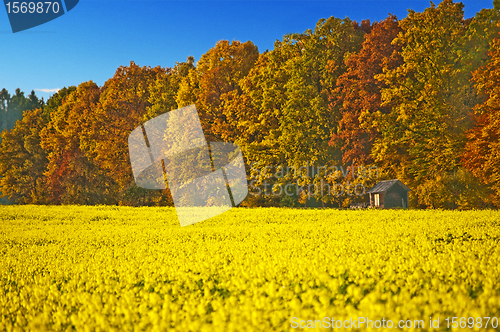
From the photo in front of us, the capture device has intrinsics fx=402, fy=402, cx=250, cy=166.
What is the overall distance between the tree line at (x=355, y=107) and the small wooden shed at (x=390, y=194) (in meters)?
0.58

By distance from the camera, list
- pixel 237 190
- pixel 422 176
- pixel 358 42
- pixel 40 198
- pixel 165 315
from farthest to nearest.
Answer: pixel 40 198, pixel 237 190, pixel 358 42, pixel 422 176, pixel 165 315

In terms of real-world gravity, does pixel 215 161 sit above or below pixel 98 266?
above

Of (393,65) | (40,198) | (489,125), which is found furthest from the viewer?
(40,198)

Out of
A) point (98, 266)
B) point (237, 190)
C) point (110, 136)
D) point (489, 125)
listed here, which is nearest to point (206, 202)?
point (237, 190)

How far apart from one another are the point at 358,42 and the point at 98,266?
27096 millimetres

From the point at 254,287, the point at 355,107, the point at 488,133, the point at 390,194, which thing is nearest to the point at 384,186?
the point at 390,194

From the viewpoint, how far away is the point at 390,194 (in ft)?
86.5

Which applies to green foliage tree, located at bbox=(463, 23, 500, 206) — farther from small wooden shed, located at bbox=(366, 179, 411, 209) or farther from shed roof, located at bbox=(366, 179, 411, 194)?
small wooden shed, located at bbox=(366, 179, 411, 209)

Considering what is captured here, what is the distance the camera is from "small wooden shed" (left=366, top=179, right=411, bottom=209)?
25.9 metres

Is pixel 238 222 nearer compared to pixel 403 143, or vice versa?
pixel 238 222

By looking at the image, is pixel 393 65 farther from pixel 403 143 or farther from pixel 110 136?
pixel 110 136

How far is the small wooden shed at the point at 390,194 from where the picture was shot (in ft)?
84.9

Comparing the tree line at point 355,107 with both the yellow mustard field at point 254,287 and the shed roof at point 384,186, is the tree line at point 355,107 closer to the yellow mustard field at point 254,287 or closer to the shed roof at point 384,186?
the shed roof at point 384,186

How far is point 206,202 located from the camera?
113 feet
